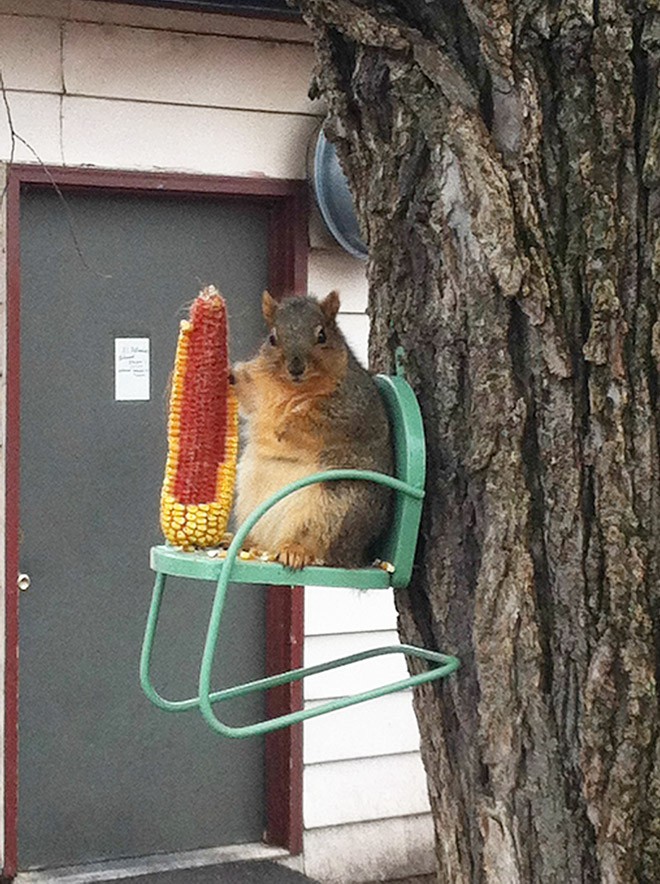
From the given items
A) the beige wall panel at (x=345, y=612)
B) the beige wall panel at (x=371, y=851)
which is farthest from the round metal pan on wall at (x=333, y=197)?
the beige wall panel at (x=371, y=851)

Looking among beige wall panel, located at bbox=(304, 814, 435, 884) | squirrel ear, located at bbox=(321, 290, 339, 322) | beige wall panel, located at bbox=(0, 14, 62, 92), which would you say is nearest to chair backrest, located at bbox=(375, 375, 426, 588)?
squirrel ear, located at bbox=(321, 290, 339, 322)

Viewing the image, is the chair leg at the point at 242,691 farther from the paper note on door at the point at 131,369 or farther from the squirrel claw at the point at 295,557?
the paper note on door at the point at 131,369

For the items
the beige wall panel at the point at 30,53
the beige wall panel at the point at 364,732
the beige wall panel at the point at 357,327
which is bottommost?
the beige wall panel at the point at 364,732

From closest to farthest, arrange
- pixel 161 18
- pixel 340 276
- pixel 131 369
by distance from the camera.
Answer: pixel 161 18 < pixel 131 369 < pixel 340 276

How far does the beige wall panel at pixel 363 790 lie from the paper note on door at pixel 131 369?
132 cm

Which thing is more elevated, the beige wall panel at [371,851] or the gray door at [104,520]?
the gray door at [104,520]

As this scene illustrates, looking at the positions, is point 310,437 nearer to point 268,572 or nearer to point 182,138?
point 268,572

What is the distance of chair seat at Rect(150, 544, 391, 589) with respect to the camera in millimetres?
1918

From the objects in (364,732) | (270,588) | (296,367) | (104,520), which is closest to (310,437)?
(296,367)

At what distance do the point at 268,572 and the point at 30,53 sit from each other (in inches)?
116

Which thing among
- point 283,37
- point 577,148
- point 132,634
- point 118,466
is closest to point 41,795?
point 132,634

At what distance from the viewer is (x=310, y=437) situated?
2.15 meters

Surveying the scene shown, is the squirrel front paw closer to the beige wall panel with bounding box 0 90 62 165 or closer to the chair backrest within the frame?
the chair backrest

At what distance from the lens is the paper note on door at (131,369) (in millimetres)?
4809
